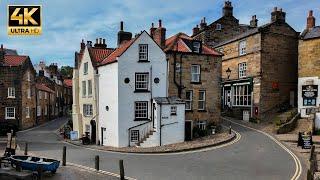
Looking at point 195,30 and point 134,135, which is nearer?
point 134,135

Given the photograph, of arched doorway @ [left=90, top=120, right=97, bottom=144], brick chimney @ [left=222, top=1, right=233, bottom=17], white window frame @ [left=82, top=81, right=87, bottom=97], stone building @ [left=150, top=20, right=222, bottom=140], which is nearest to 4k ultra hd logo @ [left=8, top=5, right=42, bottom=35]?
stone building @ [left=150, top=20, right=222, bottom=140]

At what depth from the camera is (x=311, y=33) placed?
3925cm

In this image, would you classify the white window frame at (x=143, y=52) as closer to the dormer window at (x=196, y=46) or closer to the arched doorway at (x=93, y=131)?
the dormer window at (x=196, y=46)

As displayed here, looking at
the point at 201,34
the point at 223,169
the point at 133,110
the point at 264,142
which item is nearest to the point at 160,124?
the point at 133,110

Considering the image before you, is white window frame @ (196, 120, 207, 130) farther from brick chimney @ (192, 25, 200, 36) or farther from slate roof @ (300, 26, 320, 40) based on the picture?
brick chimney @ (192, 25, 200, 36)

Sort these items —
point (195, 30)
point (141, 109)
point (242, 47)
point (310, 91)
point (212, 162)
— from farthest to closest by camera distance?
point (195, 30), point (242, 47), point (310, 91), point (141, 109), point (212, 162)

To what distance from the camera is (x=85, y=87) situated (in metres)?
43.8

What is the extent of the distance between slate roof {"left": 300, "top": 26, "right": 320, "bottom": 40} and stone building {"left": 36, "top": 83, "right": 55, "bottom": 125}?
42487 mm

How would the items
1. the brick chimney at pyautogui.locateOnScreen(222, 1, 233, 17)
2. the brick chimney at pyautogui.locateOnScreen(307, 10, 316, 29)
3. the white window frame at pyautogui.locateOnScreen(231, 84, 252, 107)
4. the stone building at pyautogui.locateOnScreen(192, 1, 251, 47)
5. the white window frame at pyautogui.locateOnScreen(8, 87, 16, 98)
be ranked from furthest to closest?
the brick chimney at pyautogui.locateOnScreen(222, 1, 233, 17), the stone building at pyautogui.locateOnScreen(192, 1, 251, 47), the white window frame at pyautogui.locateOnScreen(8, 87, 16, 98), the white window frame at pyautogui.locateOnScreen(231, 84, 252, 107), the brick chimney at pyautogui.locateOnScreen(307, 10, 316, 29)

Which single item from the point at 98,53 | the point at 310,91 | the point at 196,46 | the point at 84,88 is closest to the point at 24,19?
the point at 196,46

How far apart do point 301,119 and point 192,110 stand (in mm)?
11244

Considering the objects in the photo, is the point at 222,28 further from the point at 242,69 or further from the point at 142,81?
the point at 142,81

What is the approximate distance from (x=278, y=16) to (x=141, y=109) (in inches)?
845

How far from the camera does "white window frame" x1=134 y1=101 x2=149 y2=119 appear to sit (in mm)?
35656
